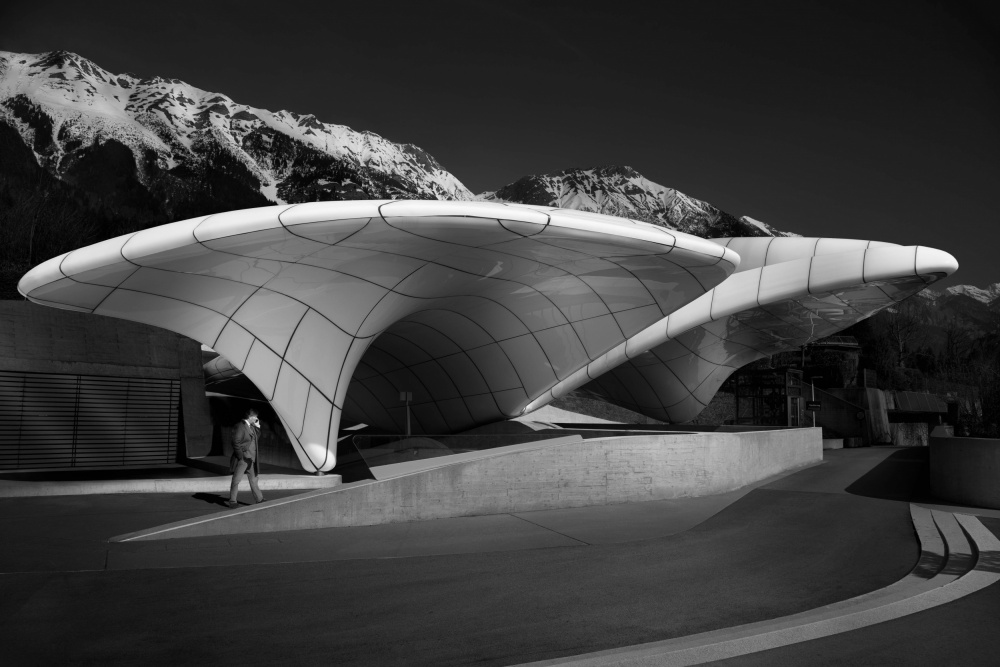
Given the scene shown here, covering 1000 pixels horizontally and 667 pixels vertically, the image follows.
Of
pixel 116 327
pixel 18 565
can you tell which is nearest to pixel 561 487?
pixel 18 565

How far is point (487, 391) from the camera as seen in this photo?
21328 millimetres

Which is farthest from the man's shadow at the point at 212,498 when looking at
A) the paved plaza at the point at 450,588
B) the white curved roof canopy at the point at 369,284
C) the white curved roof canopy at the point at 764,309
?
the white curved roof canopy at the point at 764,309

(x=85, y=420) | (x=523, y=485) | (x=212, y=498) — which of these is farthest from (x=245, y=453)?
(x=85, y=420)

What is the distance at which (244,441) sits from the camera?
11.5 meters

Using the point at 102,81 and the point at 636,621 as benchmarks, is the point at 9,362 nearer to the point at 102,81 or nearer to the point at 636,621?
the point at 636,621

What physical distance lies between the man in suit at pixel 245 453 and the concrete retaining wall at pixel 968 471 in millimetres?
12943

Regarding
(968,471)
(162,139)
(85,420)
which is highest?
(162,139)

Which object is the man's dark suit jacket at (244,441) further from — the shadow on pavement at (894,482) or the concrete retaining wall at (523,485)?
the shadow on pavement at (894,482)

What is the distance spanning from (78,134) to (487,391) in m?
147

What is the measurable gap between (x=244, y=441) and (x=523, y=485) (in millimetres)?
4859

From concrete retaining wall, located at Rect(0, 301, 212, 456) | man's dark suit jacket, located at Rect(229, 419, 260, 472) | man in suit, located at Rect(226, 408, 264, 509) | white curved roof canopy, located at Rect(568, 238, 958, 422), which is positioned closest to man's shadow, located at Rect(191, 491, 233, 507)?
man in suit, located at Rect(226, 408, 264, 509)

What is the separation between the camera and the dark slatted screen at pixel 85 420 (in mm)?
17641

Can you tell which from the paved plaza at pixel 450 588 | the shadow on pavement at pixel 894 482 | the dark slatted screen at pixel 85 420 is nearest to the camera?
the paved plaza at pixel 450 588

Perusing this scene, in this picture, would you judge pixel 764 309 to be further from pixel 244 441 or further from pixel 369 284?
pixel 244 441
